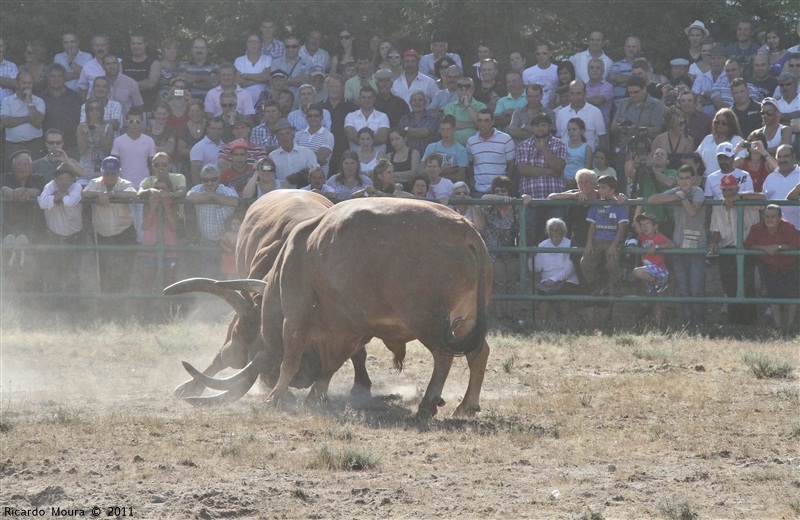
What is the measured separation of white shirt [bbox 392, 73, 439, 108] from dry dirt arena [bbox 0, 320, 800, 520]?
5300 millimetres

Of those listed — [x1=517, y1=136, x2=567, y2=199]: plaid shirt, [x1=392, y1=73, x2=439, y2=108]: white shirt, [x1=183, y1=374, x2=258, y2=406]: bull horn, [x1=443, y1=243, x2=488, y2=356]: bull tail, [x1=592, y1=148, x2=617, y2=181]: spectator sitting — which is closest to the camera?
[x1=443, y1=243, x2=488, y2=356]: bull tail

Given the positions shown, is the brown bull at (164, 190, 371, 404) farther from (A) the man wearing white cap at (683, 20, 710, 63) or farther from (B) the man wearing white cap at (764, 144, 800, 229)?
(A) the man wearing white cap at (683, 20, 710, 63)

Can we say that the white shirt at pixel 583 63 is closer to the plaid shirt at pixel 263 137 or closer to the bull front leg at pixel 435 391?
the plaid shirt at pixel 263 137

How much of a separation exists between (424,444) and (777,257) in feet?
21.6

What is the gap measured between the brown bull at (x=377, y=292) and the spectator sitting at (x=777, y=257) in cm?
523

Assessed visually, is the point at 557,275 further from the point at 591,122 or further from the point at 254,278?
the point at 254,278

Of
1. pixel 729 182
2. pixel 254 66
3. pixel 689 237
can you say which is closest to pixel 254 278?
pixel 689 237

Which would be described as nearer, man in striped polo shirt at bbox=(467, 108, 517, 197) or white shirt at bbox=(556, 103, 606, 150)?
man in striped polo shirt at bbox=(467, 108, 517, 197)

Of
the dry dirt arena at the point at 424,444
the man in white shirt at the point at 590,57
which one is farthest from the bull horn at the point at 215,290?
the man in white shirt at the point at 590,57

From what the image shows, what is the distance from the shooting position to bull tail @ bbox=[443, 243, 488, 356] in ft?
25.4

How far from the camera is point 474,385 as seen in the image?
26.9 feet

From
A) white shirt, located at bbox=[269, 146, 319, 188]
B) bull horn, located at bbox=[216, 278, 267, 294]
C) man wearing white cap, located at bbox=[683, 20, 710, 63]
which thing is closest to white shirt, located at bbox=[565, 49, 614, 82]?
man wearing white cap, located at bbox=[683, 20, 710, 63]

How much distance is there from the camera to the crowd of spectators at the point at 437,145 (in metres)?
12.7

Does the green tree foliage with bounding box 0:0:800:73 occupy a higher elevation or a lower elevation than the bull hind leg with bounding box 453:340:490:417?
higher
